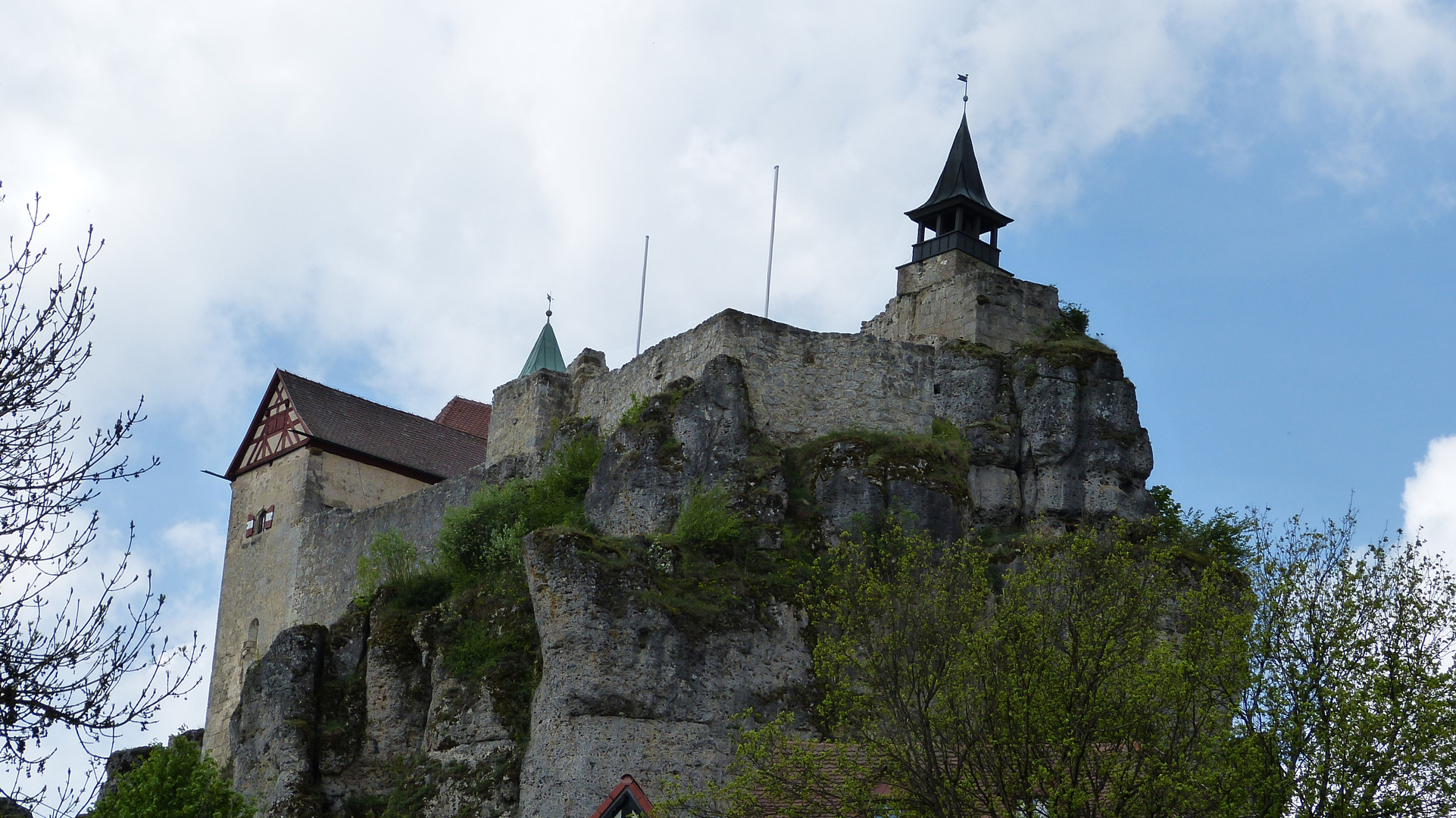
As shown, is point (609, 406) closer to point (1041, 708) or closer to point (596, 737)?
point (596, 737)

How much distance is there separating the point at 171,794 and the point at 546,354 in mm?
33307

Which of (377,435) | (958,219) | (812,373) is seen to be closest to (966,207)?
(958,219)

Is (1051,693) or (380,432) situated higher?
(380,432)

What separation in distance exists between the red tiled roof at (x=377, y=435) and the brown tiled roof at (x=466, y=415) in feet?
21.9

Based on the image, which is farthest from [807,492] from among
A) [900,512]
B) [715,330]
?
[715,330]

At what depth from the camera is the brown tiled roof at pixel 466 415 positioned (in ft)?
188

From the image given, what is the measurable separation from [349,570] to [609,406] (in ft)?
25.8

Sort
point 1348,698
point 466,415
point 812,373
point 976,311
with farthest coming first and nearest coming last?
point 466,415 < point 976,311 < point 812,373 < point 1348,698

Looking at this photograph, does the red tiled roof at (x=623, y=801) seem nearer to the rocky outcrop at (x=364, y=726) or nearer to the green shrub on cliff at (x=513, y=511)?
the rocky outcrop at (x=364, y=726)

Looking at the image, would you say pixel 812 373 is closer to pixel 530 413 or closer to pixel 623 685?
pixel 530 413

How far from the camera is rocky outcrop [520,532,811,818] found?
2922 cm

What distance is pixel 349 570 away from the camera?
137 feet

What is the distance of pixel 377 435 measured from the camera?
47.6 metres

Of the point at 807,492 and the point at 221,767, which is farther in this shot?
the point at 221,767
